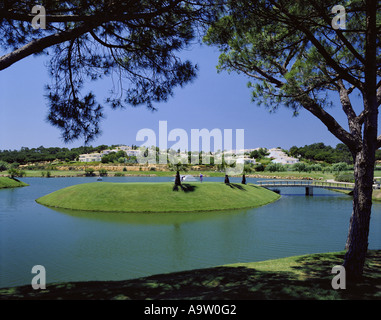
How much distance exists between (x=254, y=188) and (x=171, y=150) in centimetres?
1616

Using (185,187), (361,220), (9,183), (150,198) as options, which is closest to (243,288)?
(361,220)

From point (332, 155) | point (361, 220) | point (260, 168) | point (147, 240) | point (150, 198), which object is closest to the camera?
point (361, 220)

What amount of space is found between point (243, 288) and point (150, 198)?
2708 centimetres

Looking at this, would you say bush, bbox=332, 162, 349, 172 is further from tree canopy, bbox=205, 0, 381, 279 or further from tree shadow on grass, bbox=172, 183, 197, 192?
tree canopy, bbox=205, 0, 381, 279

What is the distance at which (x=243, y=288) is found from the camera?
8055 mm

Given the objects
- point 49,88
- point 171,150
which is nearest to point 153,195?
→ point 171,150

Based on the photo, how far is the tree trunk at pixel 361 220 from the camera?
874cm

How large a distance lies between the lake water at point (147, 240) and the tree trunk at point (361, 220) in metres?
7.44

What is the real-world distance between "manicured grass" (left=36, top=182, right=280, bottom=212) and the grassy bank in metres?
22.6

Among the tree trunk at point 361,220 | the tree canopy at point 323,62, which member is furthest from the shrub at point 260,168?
the tree trunk at point 361,220

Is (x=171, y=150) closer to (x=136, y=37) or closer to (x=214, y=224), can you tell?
(x=214, y=224)

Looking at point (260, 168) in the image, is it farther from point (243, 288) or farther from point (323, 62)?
point (243, 288)

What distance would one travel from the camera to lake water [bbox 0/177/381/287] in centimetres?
1448

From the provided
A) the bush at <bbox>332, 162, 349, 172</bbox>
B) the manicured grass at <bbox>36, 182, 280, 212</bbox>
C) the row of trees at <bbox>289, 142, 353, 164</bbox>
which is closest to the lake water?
the manicured grass at <bbox>36, 182, 280, 212</bbox>
